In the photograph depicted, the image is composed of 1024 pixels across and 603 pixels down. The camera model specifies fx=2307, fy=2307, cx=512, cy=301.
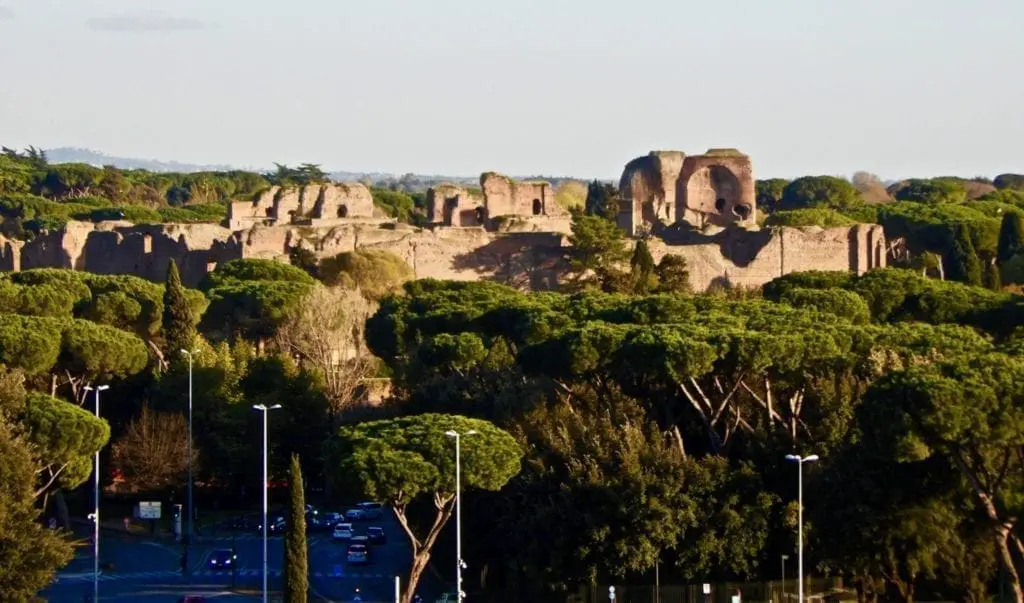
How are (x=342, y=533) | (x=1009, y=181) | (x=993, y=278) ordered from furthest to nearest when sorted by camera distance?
1. (x=1009, y=181)
2. (x=993, y=278)
3. (x=342, y=533)

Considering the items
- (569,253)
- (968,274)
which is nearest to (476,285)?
(569,253)

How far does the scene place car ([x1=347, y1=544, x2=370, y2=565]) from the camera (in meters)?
42.5

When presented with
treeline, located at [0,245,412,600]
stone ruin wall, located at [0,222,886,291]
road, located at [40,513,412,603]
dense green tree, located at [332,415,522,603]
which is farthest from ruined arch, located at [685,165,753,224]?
dense green tree, located at [332,415,522,603]

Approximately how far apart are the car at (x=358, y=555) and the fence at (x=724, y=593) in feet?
22.3

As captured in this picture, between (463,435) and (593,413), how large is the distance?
5.87 meters

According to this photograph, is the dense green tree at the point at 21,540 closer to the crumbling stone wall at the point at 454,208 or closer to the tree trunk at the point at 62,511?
the tree trunk at the point at 62,511

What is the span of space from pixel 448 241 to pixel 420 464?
38705 millimetres

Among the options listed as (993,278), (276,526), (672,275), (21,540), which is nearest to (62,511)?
(276,526)

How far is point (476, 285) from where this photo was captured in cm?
6575

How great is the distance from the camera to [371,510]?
5031 centimetres

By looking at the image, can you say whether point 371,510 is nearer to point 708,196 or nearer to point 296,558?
point 296,558

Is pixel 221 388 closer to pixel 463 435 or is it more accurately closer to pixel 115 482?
pixel 115 482

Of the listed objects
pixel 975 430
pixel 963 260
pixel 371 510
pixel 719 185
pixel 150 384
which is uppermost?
pixel 719 185

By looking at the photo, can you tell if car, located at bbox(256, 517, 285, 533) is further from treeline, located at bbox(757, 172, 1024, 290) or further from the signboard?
treeline, located at bbox(757, 172, 1024, 290)
